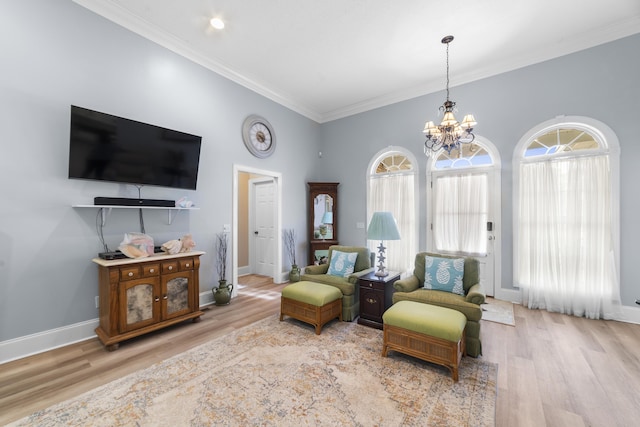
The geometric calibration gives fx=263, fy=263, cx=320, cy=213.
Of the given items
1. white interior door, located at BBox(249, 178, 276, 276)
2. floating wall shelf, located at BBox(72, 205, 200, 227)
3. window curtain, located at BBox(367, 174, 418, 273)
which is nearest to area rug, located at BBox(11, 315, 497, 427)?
floating wall shelf, located at BBox(72, 205, 200, 227)

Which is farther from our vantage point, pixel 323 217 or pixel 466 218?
pixel 323 217

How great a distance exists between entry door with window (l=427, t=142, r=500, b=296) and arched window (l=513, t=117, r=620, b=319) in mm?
321

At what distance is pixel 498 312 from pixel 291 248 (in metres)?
3.65

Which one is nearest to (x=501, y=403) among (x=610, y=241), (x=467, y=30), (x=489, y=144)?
(x=610, y=241)

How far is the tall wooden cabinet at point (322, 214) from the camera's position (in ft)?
19.0

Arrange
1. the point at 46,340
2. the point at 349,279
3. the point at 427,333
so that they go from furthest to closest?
the point at 349,279 < the point at 46,340 < the point at 427,333

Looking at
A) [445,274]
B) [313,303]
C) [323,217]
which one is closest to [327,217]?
[323,217]

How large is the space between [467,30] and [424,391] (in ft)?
13.5

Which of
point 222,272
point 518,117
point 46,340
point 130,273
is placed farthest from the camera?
point 222,272

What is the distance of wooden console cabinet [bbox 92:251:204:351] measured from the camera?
8.76 ft

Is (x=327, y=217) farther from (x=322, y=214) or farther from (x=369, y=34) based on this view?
(x=369, y=34)

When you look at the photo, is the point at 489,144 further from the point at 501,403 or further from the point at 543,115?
the point at 501,403

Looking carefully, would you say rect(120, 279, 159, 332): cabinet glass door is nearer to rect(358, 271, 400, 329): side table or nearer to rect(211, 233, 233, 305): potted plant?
rect(211, 233, 233, 305): potted plant

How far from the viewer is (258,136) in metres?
4.82
